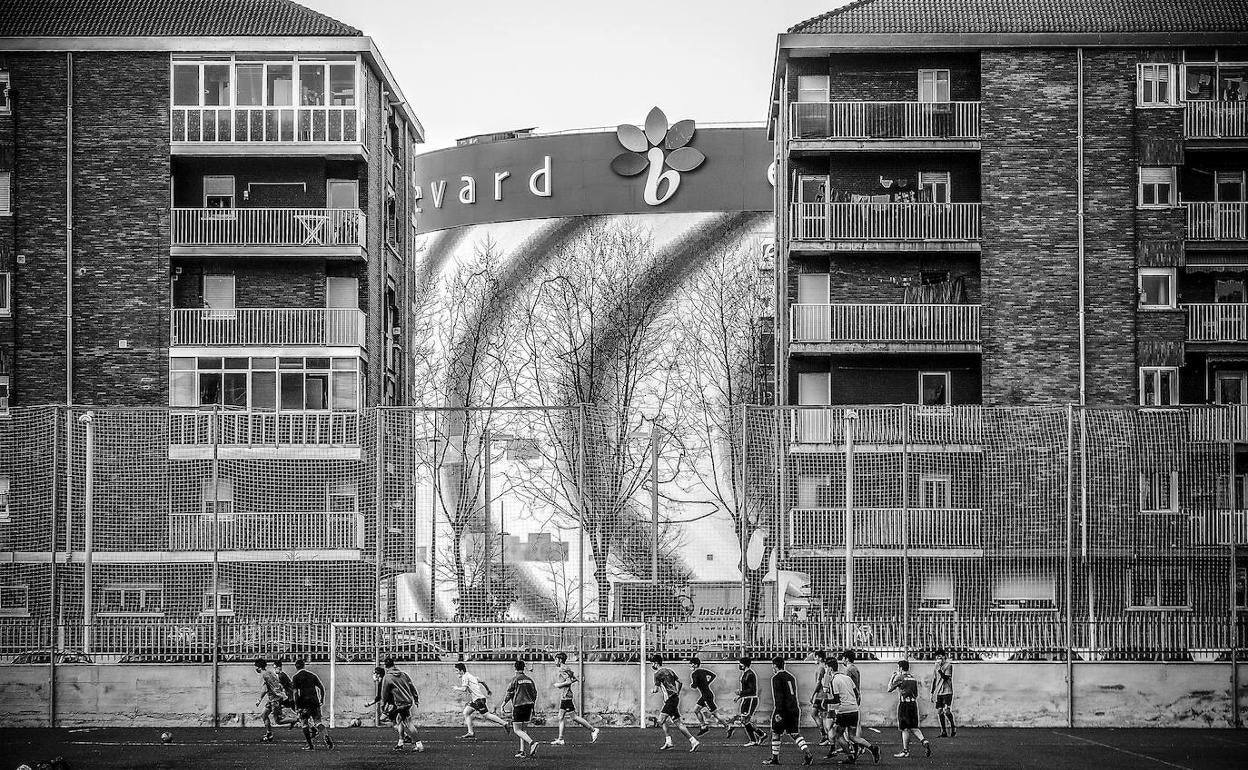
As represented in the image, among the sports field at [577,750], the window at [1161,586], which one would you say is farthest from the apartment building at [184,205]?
the window at [1161,586]

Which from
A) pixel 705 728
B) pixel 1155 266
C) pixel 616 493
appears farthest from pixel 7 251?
pixel 1155 266

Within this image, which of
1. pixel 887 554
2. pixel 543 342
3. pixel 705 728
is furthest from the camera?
pixel 543 342

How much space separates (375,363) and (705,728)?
21.7 m

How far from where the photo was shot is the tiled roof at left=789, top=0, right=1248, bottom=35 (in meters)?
49.2

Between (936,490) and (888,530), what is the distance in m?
1.25

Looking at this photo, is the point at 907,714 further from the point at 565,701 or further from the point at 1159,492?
the point at 1159,492

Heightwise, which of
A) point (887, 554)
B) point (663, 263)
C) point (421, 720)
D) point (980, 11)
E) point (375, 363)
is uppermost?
point (980, 11)

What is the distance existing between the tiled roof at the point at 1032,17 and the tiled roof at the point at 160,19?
44.2 ft

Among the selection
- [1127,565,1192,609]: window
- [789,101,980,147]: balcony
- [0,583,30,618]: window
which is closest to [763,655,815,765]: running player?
[1127,565,1192,609]: window

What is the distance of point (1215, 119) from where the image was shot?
49094 millimetres

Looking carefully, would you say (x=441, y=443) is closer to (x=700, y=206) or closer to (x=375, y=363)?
(x=375, y=363)

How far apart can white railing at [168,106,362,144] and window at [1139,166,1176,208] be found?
817 inches

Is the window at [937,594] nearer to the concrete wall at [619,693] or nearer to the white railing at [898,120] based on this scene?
→ the concrete wall at [619,693]

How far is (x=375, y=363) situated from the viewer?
53031 mm
